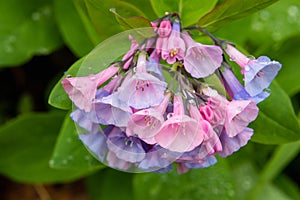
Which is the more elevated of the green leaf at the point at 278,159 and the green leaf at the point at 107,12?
the green leaf at the point at 107,12

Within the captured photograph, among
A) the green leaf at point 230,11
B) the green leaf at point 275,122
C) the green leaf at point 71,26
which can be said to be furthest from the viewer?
the green leaf at point 71,26

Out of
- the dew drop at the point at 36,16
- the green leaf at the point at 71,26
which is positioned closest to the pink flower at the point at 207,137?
the green leaf at the point at 71,26

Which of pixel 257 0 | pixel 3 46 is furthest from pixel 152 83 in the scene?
pixel 3 46

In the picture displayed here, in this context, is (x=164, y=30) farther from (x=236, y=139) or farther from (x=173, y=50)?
(x=236, y=139)

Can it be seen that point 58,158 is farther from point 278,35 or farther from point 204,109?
point 278,35

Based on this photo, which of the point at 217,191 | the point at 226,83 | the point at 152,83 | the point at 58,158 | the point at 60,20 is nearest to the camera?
the point at 152,83

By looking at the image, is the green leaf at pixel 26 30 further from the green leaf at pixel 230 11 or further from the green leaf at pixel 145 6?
the green leaf at pixel 230 11

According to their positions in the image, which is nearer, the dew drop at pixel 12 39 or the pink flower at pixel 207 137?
the pink flower at pixel 207 137
